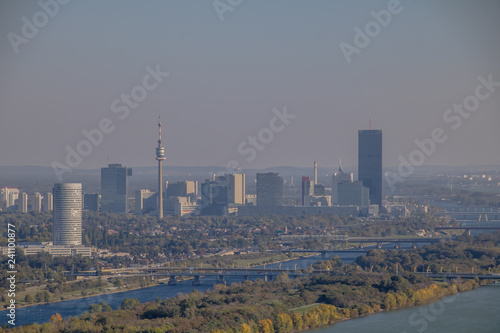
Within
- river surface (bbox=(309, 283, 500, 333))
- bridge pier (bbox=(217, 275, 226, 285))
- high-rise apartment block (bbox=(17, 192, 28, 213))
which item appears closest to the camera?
river surface (bbox=(309, 283, 500, 333))

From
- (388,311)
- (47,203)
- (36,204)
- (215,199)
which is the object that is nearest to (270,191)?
(215,199)

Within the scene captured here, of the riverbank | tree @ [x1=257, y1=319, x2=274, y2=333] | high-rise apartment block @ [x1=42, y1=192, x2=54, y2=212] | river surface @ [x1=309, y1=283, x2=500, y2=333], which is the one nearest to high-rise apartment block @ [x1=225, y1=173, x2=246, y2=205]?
high-rise apartment block @ [x1=42, y1=192, x2=54, y2=212]

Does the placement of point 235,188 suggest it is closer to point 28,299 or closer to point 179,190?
point 179,190

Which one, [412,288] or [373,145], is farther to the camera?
[373,145]

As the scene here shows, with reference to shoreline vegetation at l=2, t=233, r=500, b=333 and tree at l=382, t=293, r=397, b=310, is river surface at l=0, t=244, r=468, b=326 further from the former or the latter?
tree at l=382, t=293, r=397, b=310

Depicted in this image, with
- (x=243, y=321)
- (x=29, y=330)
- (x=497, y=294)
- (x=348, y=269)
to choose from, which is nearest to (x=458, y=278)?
(x=497, y=294)

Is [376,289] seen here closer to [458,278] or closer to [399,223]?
[458,278]
